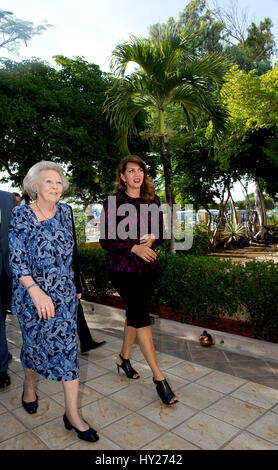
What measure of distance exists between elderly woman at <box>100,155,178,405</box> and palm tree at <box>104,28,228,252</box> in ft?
11.8

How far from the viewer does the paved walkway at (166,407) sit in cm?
242

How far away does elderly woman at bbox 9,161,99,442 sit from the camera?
2.32 meters

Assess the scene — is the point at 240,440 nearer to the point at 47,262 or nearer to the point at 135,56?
the point at 47,262

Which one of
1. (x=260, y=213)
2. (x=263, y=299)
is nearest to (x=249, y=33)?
(x=260, y=213)

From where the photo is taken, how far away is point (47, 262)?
2.33 meters

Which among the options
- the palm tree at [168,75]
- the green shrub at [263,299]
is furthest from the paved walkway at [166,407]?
the palm tree at [168,75]

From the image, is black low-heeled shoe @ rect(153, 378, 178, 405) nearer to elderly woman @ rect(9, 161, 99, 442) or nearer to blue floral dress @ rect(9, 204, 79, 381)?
elderly woman @ rect(9, 161, 99, 442)

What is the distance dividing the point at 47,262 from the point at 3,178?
39.7ft

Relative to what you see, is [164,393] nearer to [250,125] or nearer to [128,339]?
[128,339]

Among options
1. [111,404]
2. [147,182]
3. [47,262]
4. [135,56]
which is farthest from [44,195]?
[135,56]

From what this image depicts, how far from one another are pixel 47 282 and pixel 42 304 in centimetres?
18

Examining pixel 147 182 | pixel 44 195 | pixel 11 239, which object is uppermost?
pixel 147 182

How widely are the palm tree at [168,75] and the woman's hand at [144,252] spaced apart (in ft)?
12.9

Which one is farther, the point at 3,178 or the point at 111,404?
the point at 3,178
